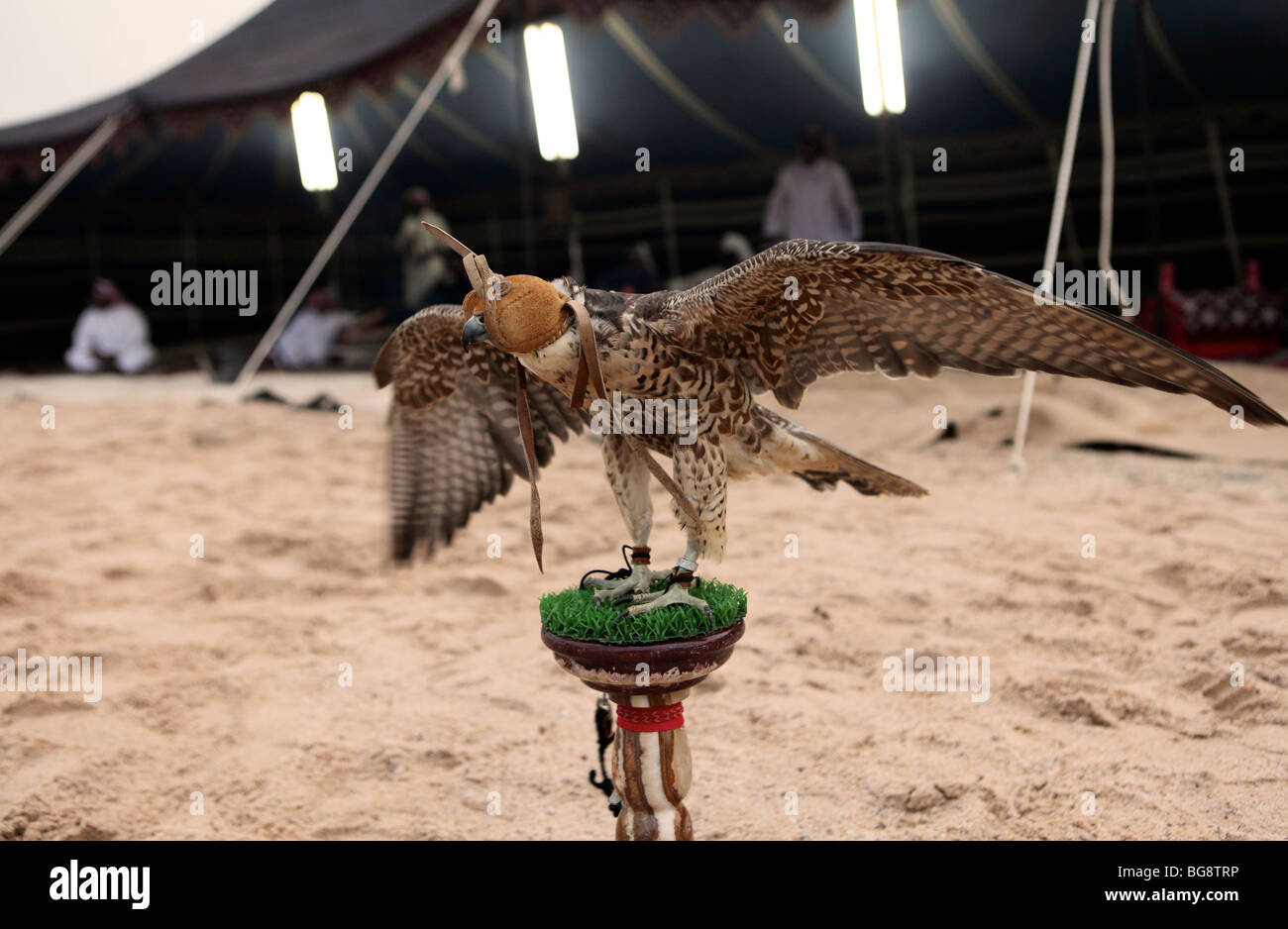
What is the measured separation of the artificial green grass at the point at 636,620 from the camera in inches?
63.5

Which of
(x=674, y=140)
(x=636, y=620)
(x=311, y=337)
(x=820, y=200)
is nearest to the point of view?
(x=636, y=620)

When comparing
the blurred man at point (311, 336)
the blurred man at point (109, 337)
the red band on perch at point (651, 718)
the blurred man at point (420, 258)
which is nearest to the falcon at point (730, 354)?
the red band on perch at point (651, 718)

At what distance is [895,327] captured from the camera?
A: 5.92 ft

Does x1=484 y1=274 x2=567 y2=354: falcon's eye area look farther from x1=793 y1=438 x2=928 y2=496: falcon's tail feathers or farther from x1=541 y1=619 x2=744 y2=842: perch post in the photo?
x1=793 y1=438 x2=928 y2=496: falcon's tail feathers

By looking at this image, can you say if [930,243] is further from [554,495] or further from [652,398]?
[652,398]

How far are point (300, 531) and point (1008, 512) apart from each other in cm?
313

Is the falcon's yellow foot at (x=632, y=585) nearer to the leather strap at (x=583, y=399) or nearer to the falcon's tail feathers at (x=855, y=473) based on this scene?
the leather strap at (x=583, y=399)

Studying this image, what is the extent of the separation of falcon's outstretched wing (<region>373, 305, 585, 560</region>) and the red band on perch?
640mm

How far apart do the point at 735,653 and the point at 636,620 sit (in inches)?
54.6

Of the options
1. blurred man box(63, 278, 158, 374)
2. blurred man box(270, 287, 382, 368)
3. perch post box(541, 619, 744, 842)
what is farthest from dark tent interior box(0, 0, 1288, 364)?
perch post box(541, 619, 744, 842)

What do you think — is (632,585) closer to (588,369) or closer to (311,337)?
(588,369)

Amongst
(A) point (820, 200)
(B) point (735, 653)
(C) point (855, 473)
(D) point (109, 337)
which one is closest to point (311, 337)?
(D) point (109, 337)

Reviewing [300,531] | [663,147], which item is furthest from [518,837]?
[663,147]

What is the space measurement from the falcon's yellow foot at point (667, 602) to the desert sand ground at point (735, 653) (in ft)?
2.25
